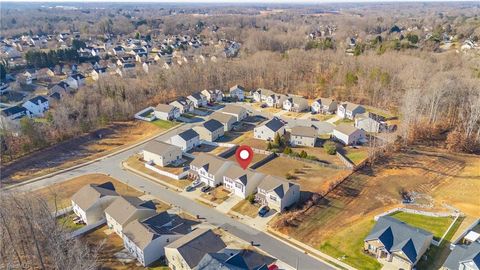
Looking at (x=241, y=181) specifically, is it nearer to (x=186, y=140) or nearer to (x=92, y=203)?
(x=186, y=140)

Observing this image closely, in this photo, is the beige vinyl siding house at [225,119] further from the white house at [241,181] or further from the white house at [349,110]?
the white house at [349,110]

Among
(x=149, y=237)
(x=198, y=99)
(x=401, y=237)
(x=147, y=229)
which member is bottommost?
(x=401, y=237)

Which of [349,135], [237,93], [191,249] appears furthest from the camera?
[237,93]

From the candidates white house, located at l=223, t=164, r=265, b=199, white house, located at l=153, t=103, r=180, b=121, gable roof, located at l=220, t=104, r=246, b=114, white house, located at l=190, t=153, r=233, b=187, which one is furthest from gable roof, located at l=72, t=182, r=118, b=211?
gable roof, located at l=220, t=104, r=246, b=114

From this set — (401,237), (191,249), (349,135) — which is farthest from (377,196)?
(191,249)

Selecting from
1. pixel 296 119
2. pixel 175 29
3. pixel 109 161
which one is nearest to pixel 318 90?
pixel 296 119

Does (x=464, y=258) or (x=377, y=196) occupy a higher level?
(x=464, y=258)
